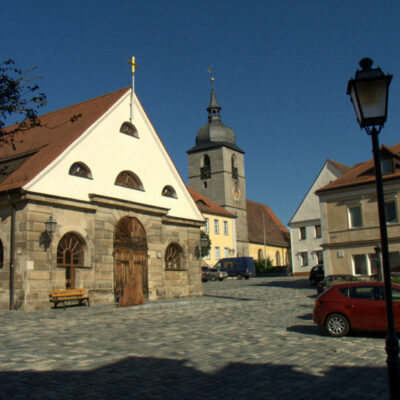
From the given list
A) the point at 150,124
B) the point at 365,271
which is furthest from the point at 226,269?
the point at 150,124

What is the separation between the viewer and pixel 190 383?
7676 millimetres

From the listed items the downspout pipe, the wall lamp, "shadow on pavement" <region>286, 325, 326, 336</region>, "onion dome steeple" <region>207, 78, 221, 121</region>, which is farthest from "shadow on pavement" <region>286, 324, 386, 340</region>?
"onion dome steeple" <region>207, 78, 221, 121</region>

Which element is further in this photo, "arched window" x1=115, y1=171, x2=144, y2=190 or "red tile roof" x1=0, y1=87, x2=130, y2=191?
"arched window" x1=115, y1=171, x2=144, y2=190

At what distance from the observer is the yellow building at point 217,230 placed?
6475 cm

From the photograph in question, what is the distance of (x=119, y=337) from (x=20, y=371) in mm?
4077

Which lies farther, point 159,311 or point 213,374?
point 159,311

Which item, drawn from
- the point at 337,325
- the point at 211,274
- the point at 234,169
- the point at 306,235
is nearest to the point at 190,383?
the point at 337,325

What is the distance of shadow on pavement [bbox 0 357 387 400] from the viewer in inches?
273

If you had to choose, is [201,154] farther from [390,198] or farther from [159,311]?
[159,311]

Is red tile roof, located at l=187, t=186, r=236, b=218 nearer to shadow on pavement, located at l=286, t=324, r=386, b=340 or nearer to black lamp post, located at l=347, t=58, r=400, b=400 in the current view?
shadow on pavement, located at l=286, t=324, r=386, b=340

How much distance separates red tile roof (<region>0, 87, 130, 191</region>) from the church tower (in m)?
52.4

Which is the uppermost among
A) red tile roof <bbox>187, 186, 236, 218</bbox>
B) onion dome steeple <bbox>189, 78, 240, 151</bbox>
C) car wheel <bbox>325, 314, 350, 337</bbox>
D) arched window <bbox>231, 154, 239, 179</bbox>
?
onion dome steeple <bbox>189, 78, 240, 151</bbox>

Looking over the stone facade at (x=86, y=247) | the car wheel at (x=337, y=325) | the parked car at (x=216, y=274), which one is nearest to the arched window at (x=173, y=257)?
the stone facade at (x=86, y=247)

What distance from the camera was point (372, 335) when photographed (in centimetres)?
1262
